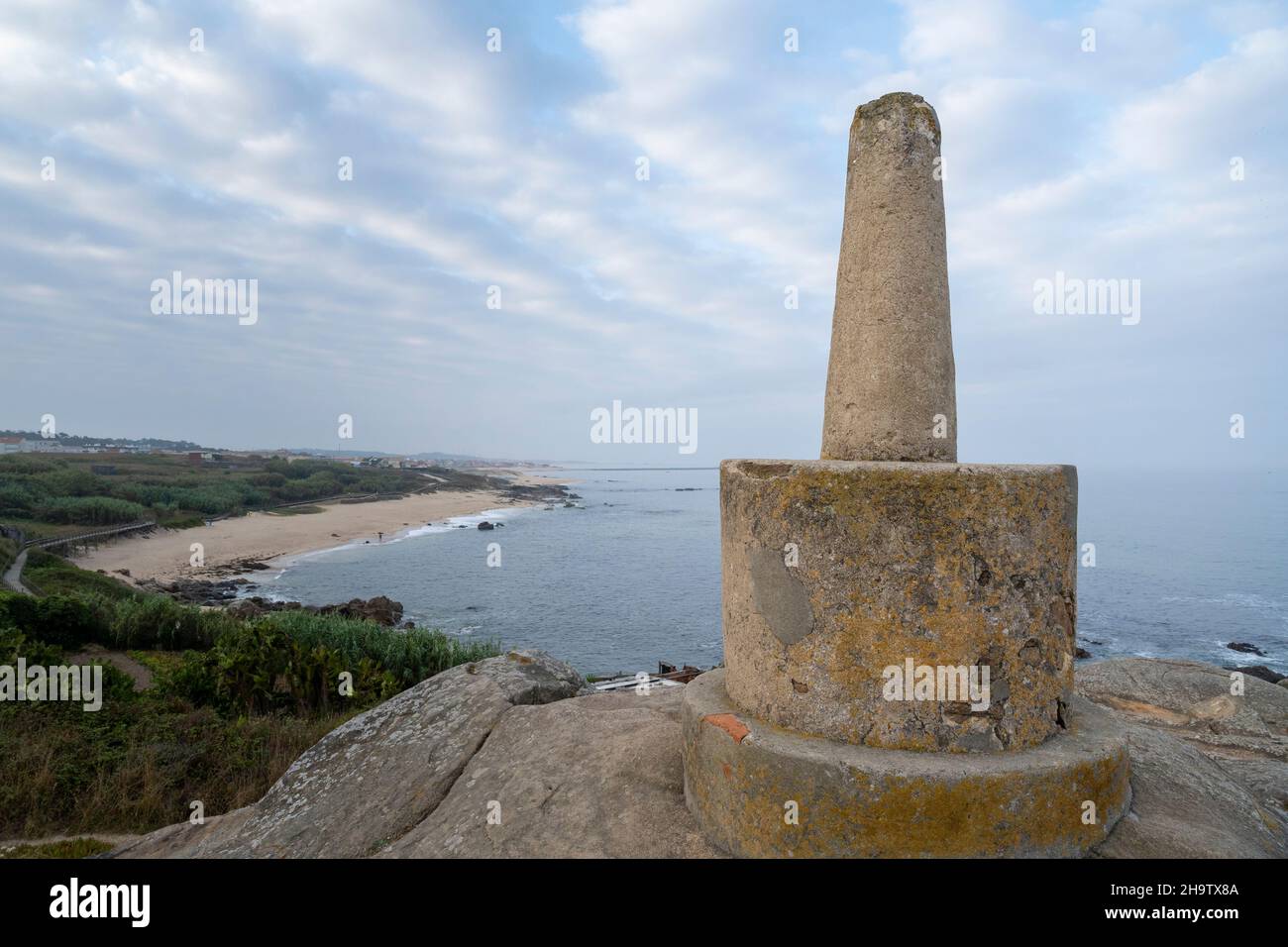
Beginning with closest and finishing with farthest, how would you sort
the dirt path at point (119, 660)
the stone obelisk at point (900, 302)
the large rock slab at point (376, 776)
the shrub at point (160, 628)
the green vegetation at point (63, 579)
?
the stone obelisk at point (900, 302)
the large rock slab at point (376, 776)
the dirt path at point (119, 660)
the shrub at point (160, 628)
the green vegetation at point (63, 579)

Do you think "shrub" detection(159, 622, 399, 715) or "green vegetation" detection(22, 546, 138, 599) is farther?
"green vegetation" detection(22, 546, 138, 599)

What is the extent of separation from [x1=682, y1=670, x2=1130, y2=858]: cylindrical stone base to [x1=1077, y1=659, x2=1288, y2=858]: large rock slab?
0.26 metres

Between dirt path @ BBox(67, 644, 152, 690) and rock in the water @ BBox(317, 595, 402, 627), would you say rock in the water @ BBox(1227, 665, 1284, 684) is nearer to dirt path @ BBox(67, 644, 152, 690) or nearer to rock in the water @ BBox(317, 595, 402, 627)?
dirt path @ BBox(67, 644, 152, 690)

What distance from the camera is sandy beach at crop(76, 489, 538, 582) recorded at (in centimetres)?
3612

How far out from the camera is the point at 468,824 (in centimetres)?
424

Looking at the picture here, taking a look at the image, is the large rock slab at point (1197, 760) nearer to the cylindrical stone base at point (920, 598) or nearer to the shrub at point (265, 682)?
the cylindrical stone base at point (920, 598)

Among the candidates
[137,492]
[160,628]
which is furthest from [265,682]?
[137,492]

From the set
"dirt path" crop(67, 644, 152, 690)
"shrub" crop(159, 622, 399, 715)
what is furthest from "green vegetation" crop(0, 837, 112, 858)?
"dirt path" crop(67, 644, 152, 690)

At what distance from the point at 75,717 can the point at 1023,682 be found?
9.77m

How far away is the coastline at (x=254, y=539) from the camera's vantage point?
35.8 meters

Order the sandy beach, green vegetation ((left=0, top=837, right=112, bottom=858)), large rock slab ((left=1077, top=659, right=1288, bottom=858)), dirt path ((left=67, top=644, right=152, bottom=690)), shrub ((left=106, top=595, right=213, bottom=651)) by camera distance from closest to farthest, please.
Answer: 1. large rock slab ((left=1077, top=659, right=1288, bottom=858))
2. green vegetation ((left=0, top=837, right=112, bottom=858))
3. dirt path ((left=67, top=644, right=152, bottom=690))
4. shrub ((left=106, top=595, right=213, bottom=651))
5. the sandy beach

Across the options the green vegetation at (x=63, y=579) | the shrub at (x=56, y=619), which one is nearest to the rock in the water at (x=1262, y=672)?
the shrub at (x=56, y=619)

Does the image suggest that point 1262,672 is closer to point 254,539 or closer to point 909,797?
point 909,797

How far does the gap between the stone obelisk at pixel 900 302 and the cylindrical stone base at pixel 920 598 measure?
0.57m
